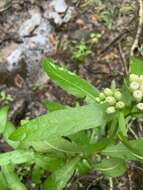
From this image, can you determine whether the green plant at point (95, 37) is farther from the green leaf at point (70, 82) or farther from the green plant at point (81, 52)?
the green leaf at point (70, 82)

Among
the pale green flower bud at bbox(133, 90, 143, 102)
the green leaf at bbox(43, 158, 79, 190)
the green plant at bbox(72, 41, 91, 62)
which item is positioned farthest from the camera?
the green plant at bbox(72, 41, 91, 62)

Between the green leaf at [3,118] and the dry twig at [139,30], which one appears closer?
the green leaf at [3,118]

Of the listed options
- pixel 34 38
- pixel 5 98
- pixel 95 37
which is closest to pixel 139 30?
pixel 95 37

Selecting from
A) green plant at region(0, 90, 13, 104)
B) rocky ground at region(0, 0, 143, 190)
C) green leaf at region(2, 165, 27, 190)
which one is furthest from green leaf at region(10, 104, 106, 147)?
green plant at region(0, 90, 13, 104)

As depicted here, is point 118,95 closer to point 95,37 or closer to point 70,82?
point 70,82

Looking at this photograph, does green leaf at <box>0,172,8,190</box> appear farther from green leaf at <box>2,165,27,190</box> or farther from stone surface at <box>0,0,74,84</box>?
stone surface at <box>0,0,74,84</box>

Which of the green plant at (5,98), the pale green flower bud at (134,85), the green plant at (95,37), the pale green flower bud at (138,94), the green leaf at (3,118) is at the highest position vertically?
the pale green flower bud at (134,85)

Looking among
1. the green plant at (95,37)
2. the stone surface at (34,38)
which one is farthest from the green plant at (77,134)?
the green plant at (95,37)
